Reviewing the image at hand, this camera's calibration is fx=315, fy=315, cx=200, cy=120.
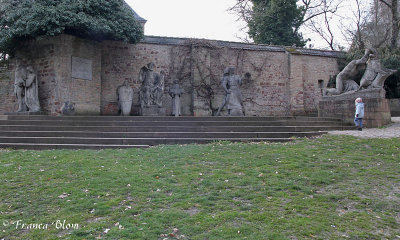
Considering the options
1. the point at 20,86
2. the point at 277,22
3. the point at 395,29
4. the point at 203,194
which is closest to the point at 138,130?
the point at 203,194

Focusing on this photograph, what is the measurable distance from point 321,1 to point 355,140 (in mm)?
21732

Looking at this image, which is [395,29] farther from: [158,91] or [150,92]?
[150,92]

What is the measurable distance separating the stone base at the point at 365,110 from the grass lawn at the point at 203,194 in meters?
4.08

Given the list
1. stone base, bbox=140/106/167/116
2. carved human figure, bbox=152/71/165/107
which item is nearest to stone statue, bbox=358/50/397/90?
carved human figure, bbox=152/71/165/107

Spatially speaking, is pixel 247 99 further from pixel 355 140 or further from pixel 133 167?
pixel 133 167

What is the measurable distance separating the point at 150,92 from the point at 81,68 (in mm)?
3395

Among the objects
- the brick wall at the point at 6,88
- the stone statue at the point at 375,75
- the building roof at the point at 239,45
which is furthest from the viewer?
the building roof at the point at 239,45

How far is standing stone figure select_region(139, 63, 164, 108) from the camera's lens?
45.4 feet

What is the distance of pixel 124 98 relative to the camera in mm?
14438

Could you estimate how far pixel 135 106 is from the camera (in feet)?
52.4

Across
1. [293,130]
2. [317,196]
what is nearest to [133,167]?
[317,196]

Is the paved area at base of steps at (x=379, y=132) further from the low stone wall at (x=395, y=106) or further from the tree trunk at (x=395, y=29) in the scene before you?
the tree trunk at (x=395, y=29)

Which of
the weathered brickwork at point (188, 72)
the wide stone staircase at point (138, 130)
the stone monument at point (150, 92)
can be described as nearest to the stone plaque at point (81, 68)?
the weathered brickwork at point (188, 72)

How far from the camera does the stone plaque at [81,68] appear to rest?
13949 millimetres
